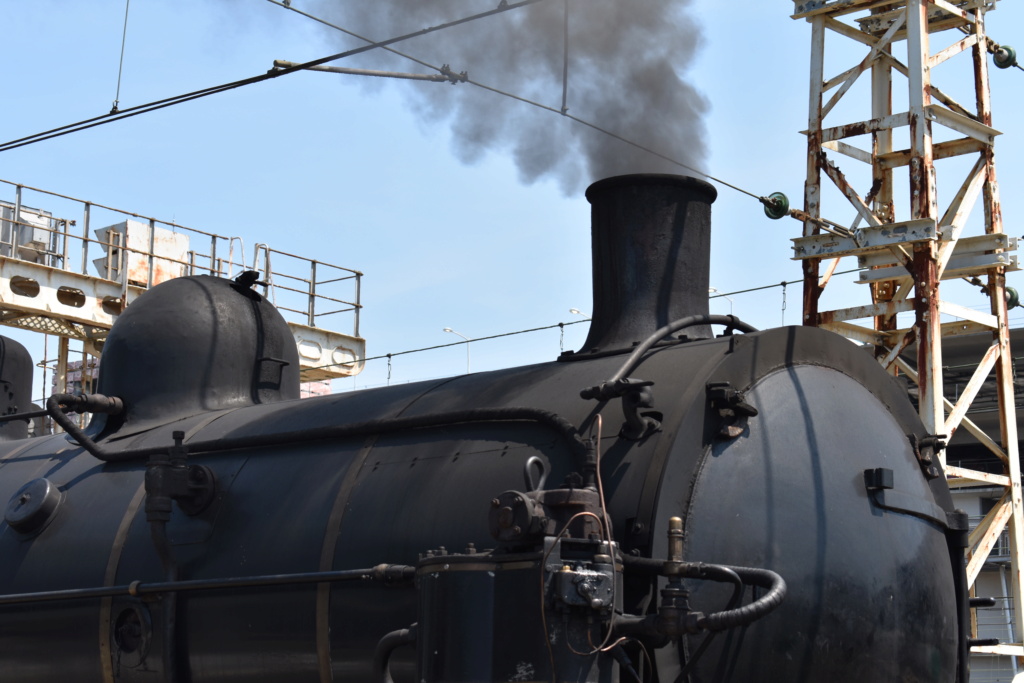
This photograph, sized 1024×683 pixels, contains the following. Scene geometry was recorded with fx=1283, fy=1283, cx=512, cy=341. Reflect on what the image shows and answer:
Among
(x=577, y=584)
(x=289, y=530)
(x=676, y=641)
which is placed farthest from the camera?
(x=289, y=530)

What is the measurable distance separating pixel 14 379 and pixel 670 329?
6779 mm

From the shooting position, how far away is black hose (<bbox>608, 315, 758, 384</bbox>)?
5.12 metres

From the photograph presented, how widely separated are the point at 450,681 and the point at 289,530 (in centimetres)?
163

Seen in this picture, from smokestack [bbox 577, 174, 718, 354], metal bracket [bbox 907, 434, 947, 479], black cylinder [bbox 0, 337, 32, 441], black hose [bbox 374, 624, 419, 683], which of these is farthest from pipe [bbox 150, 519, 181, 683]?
black cylinder [bbox 0, 337, 32, 441]

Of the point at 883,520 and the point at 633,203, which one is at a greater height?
the point at 633,203

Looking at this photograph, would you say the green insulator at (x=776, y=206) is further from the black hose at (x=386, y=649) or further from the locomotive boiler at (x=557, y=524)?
the black hose at (x=386, y=649)

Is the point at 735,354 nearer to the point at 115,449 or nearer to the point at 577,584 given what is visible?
the point at 577,584

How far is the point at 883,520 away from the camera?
529cm

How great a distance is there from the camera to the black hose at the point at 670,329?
16.8 feet

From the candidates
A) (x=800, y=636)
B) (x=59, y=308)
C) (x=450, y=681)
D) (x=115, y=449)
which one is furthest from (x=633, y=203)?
(x=59, y=308)

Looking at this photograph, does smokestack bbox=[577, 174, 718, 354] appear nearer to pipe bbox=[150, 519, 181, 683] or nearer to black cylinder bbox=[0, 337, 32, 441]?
pipe bbox=[150, 519, 181, 683]

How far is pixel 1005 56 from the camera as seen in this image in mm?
13938

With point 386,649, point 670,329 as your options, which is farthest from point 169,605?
point 670,329

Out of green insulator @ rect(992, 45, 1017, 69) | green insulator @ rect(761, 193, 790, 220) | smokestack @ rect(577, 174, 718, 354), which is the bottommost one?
smokestack @ rect(577, 174, 718, 354)
